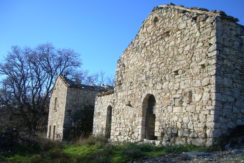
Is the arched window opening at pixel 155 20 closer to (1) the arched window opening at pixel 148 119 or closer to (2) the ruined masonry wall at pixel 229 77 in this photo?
(1) the arched window opening at pixel 148 119

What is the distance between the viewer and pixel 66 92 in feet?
62.1

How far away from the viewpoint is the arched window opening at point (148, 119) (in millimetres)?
10305

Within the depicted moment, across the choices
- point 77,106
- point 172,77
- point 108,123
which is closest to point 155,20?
point 172,77

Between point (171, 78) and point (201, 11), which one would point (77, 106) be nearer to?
point (171, 78)

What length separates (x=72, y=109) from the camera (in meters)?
18.8

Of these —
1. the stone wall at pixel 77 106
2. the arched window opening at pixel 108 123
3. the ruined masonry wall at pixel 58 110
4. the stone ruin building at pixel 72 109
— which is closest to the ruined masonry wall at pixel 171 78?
the arched window opening at pixel 108 123

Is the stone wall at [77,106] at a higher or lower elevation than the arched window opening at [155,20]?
lower

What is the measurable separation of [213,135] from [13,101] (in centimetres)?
2230

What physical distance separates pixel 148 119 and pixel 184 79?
2.74m

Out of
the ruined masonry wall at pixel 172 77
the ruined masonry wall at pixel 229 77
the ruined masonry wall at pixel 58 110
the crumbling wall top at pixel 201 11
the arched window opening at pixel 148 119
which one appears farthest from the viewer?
the ruined masonry wall at pixel 58 110

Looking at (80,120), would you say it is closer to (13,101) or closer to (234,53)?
(13,101)

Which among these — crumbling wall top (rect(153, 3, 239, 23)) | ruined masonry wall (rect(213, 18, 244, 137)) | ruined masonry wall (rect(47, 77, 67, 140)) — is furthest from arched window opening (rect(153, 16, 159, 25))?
ruined masonry wall (rect(47, 77, 67, 140))

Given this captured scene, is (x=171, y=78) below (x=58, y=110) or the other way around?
the other way around

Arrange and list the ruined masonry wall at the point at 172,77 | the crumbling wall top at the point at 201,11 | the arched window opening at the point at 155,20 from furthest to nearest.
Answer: the arched window opening at the point at 155,20
the crumbling wall top at the point at 201,11
the ruined masonry wall at the point at 172,77
